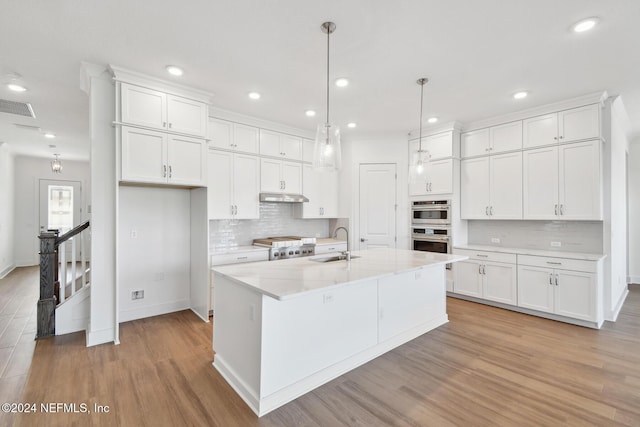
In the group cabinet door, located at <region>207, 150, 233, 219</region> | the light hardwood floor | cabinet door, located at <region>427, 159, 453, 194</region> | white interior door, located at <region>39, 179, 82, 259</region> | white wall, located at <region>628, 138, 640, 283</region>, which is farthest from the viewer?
white interior door, located at <region>39, 179, 82, 259</region>

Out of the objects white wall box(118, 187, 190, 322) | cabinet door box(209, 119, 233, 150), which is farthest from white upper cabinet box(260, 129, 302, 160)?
white wall box(118, 187, 190, 322)

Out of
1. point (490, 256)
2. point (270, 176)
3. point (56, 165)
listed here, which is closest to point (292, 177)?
point (270, 176)

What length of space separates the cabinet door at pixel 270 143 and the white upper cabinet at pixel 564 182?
3.63 m

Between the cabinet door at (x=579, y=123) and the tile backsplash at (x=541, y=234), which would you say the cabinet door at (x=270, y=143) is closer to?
the tile backsplash at (x=541, y=234)

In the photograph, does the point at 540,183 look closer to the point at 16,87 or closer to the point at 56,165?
the point at 16,87

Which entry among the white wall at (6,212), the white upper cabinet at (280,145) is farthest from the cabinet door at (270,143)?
the white wall at (6,212)

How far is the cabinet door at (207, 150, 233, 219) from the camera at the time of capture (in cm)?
414

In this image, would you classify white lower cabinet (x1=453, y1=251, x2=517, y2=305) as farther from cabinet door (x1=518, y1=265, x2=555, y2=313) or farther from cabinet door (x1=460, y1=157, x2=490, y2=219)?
cabinet door (x1=460, y1=157, x2=490, y2=219)

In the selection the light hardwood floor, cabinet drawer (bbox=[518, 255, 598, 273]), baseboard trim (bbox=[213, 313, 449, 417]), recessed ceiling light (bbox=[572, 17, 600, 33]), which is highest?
recessed ceiling light (bbox=[572, 17, 600, 33])

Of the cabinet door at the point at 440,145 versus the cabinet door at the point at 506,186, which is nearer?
the cabinet door at the point at 506,186

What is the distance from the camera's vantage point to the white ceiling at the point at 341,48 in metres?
2.18

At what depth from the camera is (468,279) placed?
466 centimetres

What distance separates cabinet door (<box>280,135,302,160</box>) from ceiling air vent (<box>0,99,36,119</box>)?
343 cm

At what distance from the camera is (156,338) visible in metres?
3.28
